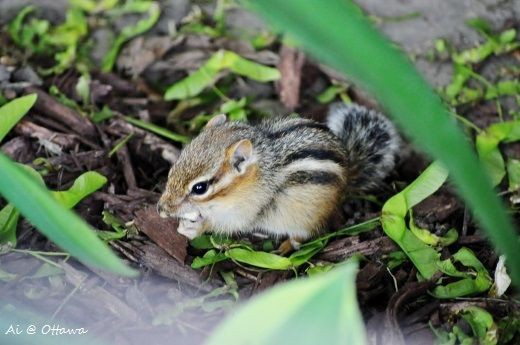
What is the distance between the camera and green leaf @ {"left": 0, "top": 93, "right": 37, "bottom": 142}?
319 cm

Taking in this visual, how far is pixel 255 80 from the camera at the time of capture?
393cm

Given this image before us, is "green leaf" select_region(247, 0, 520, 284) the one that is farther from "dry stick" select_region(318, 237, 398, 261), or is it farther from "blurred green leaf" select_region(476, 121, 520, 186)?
"blurred green leaf" select_region(476, 121, 520, 186)

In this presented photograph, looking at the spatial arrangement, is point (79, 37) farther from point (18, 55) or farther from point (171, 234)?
point (171, 234)

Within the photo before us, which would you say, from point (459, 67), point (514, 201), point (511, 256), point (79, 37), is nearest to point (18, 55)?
point (79, 37)

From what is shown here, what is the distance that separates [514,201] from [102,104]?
1.98 m

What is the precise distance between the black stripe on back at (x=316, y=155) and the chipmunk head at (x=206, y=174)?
0.47 ft

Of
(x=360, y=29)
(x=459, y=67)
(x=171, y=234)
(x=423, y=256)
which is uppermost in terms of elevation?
(x=360, y=29)

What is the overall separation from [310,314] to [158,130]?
2.37m

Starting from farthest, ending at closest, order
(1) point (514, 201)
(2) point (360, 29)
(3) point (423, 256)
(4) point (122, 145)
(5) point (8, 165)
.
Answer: (4) point (122, 145)
(1) point (514, 201)
(3) point (423, 256)
(5) point (8, 165)
(2) point (360, 29)

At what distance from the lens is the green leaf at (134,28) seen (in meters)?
4.03

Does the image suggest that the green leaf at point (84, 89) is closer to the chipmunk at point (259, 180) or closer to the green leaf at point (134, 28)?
the green leaf at point (134, 28)

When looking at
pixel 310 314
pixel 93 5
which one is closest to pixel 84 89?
pixel 93 5

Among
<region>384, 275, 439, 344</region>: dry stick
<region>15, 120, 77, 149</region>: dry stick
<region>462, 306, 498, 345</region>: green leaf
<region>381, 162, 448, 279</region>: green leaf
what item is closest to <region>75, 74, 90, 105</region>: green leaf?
<region>15, 120, 77, 149</region>: dry stick

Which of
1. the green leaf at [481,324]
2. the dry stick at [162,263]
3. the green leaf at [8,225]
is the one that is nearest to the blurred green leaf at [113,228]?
the dry stick at [162,263]
